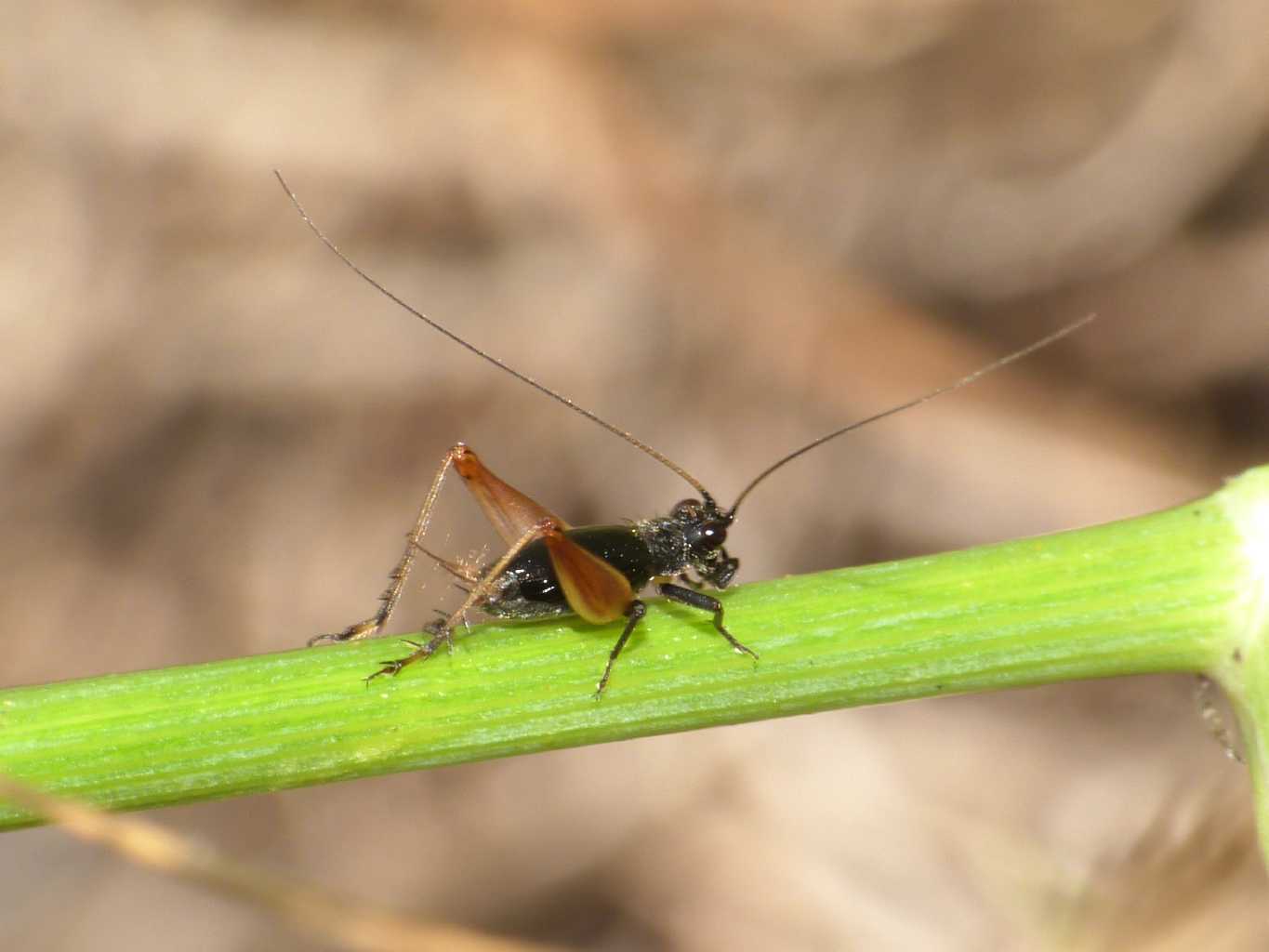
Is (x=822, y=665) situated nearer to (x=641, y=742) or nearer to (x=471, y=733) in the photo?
(x=471, y=733)

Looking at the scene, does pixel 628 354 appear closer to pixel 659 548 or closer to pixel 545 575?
pixel 659 548

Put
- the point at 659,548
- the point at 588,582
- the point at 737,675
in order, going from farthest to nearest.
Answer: the point at 659,548 → the point at 588,582 → the point at 737,675

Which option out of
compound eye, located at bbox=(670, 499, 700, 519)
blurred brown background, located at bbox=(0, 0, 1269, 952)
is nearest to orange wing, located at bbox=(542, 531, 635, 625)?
compound eye, located at bbox=(670, 499, 700, 519)

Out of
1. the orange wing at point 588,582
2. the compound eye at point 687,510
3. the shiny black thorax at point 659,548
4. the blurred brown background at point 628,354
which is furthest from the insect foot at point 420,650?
the blurred brown background at point 628,354

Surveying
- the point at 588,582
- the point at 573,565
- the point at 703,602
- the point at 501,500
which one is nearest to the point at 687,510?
the point at 501,500

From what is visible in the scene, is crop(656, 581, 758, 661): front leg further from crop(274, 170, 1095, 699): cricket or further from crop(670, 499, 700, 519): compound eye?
crop(670, 499, 700, 519): compound eye

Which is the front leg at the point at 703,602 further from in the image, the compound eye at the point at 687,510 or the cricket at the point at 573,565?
the compound eye at the point at 687,510

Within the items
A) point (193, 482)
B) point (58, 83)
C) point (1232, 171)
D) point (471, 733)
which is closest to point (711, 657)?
point (471, 733)

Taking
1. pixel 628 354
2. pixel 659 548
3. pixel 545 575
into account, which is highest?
pixel 628 354
